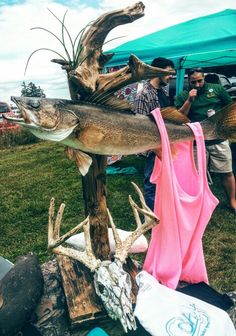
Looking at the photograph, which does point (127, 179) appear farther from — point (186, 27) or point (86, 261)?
point (86, 261)

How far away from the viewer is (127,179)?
6367 millimetres

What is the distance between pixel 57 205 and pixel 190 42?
3.10 metres

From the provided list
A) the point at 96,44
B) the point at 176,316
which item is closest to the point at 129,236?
the point at 176,316

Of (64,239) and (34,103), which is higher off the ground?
(34,103)

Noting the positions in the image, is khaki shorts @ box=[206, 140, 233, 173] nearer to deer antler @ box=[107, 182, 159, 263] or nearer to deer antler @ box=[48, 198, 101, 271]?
deer antler @ box=[107, 182, 159, 263]

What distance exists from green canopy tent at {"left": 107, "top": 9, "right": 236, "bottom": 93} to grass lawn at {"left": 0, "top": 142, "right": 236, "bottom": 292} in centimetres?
198

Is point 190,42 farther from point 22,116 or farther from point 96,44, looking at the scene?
point 22,116

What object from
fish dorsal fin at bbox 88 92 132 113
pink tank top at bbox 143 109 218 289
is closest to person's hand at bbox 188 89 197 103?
pink tank top at bbox 143 109 218 289

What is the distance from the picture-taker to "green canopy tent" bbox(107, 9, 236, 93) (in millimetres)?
5180

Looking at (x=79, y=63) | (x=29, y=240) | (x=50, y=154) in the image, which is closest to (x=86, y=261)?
(x=79, y=63)

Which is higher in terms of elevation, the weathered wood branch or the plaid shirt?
the weathered wood branch

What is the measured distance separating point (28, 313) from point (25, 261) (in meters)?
0.32

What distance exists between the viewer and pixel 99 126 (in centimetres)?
192

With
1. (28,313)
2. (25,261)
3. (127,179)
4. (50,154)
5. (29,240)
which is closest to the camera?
(28,313)
